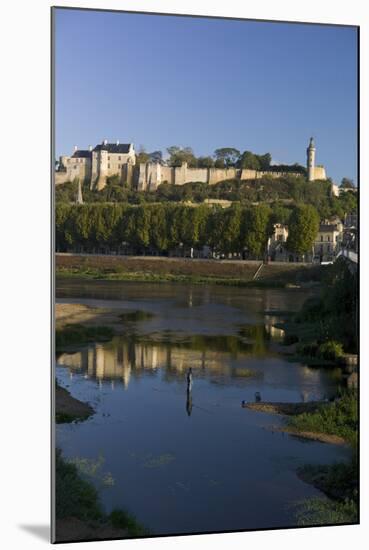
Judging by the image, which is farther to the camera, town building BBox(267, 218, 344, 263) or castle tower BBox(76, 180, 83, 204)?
town building BBox(267, 218, 344, 263)

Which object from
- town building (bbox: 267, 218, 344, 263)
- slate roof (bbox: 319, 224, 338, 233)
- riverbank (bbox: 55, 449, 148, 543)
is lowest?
riverbank (bbox: 55, 449, 148, 543)

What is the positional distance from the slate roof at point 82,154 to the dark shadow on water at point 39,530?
8.04 ft

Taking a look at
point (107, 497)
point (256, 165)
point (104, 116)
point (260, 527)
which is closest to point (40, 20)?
point (104, 116)

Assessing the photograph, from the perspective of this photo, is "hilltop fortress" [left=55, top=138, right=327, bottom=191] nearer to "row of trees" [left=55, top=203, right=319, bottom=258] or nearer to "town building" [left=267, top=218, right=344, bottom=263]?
"row of trees" [left=55, top=203, right=319, bottom=258]

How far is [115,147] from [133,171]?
0.78 ft

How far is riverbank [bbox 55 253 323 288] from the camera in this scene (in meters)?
6.49

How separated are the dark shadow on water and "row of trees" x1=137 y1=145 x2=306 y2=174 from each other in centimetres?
256

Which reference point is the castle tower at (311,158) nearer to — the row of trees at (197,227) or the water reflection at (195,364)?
the row of trees at (197,227)

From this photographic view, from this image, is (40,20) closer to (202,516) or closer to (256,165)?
(256,165)

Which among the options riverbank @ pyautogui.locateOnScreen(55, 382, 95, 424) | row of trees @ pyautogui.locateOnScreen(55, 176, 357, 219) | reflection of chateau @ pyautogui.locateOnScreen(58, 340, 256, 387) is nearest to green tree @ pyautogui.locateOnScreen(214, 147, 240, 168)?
row of trees @ pyautogui.locateOnScreen(55, 176, 357, 219)

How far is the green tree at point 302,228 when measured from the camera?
21.6ft

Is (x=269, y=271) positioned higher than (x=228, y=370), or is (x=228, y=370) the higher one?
(x=269, y=271)

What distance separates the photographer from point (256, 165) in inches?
250

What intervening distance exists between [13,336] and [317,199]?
239 cm
